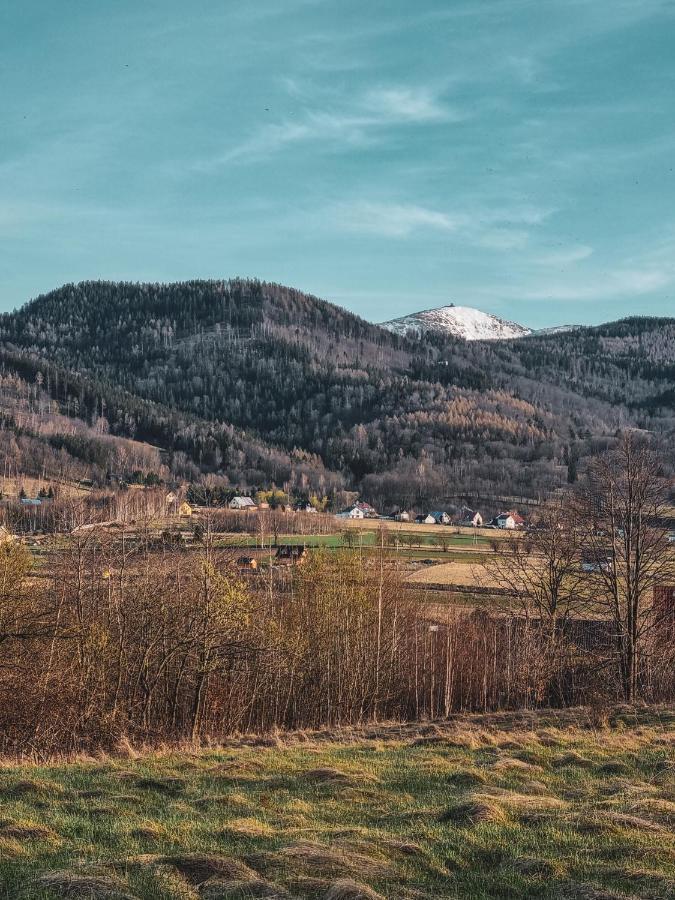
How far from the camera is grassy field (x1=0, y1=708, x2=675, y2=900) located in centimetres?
790

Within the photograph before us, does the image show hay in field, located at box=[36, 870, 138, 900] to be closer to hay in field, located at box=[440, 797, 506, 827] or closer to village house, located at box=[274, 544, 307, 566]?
hay in field, located at box=[440, 797, 506, 827]

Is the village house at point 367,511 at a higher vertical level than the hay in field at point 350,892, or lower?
lower

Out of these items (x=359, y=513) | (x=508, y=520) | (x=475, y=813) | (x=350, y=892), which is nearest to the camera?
(x=350, y=892)

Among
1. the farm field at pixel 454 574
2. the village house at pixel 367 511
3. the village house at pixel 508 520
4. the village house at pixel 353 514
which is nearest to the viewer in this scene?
→ the farm field at pixel 454 574

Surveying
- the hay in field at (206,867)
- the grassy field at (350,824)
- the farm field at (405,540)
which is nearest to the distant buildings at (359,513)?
the farm field at (405,540)

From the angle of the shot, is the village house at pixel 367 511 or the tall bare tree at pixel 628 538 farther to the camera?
the village house at pixel 367 511

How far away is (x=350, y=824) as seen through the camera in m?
10.9

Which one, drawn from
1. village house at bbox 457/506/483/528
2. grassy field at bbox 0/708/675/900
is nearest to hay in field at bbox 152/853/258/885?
grassy field at bbox 0/708/675/900

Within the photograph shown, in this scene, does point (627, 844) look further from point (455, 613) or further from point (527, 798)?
point (455, 613)

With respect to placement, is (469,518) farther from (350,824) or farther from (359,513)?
(350,824)

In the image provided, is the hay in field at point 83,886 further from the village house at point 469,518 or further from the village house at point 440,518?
the village house at point 440,518

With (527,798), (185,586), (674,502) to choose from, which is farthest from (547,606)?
(527,798)

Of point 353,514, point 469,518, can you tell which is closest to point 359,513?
point 353,514

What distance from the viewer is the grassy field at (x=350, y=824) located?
790 cm
